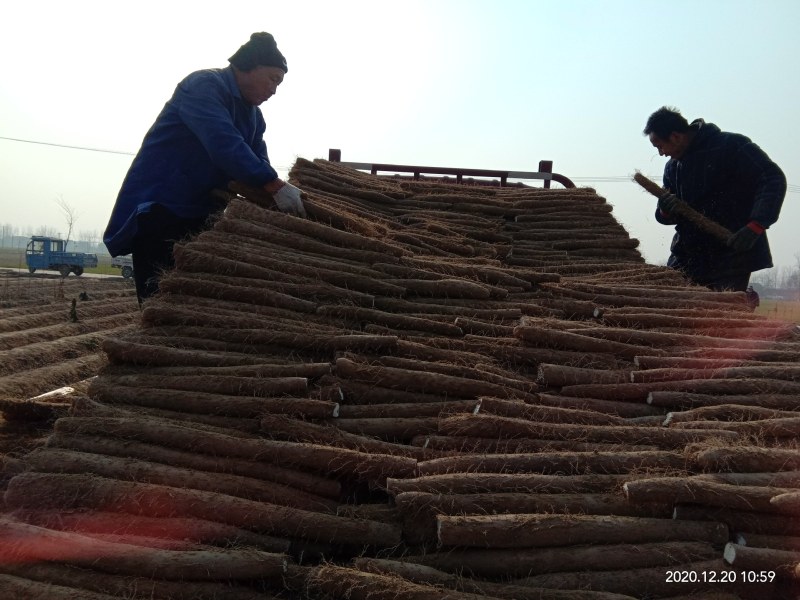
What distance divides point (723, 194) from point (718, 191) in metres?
0.05

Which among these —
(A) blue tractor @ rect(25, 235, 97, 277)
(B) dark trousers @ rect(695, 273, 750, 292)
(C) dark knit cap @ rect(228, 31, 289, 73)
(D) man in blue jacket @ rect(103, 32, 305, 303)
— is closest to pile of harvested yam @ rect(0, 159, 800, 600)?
(D) man in blue jacket @ rect(103, 32, 305, 303)

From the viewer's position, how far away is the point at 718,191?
5.55 metres

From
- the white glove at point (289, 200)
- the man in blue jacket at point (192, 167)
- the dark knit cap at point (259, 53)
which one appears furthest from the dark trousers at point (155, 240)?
the dark knit cap at point (259, 53)

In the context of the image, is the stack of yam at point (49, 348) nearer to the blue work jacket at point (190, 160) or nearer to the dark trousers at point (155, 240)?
the dark trousers at point (155, 240)

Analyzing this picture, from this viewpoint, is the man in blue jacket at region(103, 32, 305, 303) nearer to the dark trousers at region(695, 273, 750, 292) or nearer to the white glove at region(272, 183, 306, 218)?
the white glove at region(272, 183, 306, 218)

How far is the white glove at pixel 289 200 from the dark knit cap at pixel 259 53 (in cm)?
93

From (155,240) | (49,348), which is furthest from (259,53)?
(49,348)

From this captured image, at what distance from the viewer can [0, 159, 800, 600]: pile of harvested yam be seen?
238 centimetres

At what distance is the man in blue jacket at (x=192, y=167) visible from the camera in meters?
4.11

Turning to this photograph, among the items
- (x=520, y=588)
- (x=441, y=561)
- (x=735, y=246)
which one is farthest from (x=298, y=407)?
(x=735, y=246)

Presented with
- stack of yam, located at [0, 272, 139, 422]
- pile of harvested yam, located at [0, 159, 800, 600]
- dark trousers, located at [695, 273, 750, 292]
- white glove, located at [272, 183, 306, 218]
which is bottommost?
stack of yam, located at [0, 272, 139, 422]

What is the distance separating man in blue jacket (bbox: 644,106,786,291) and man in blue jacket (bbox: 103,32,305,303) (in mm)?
3399

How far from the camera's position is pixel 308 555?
2.61 meters

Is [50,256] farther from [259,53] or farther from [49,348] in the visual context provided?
[259,53]
